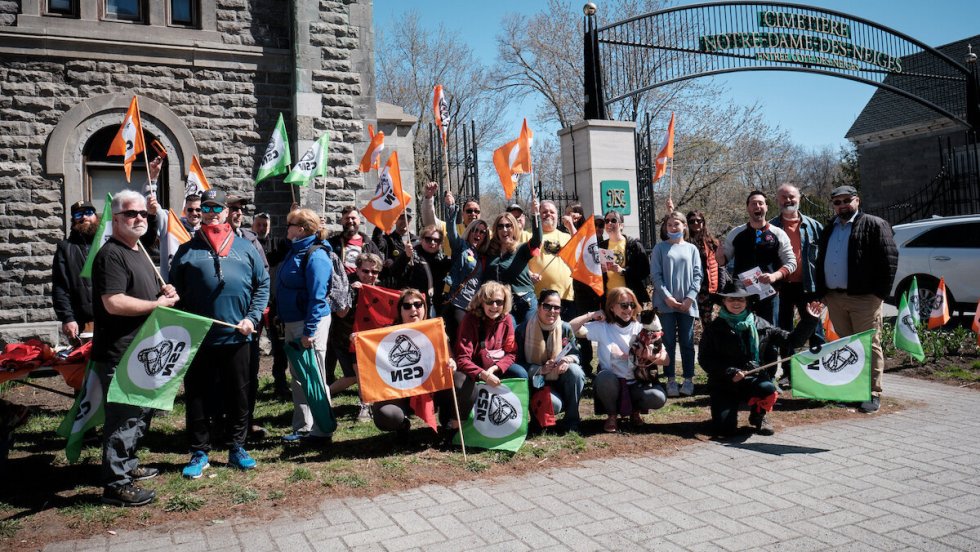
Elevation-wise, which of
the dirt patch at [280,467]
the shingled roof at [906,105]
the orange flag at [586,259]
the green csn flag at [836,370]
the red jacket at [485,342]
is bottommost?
the dirt patch at [280,467]

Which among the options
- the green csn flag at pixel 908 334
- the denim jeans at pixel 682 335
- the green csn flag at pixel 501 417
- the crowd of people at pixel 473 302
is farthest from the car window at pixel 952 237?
the green csn flag at pixel 501 417

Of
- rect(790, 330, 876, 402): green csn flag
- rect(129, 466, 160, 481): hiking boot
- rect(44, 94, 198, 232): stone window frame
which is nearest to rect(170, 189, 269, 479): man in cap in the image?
rect(129, 466, 160, 481): hiking boot

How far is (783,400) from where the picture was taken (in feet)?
23.8

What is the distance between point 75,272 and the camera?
22.0ft

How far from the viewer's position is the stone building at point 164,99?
399 inches

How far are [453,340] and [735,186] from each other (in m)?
25.5

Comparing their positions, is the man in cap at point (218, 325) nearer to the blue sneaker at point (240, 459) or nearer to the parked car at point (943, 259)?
the blue sneaker at point (240, 459)

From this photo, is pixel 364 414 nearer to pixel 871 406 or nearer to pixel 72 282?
pixel 72 282

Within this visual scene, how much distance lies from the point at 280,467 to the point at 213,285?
144 centimetres

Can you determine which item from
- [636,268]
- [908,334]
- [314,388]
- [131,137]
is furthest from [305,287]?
[908,334]

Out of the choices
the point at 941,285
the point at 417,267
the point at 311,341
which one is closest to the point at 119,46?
the point at 417,267

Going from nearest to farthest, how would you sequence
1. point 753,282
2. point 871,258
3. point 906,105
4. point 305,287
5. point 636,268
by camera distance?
point 305,287 → point 871,258 → point 753,282 → point 636,268 → point 906,105

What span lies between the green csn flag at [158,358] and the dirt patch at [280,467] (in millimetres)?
693

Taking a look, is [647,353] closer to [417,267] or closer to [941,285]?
[417,267]
